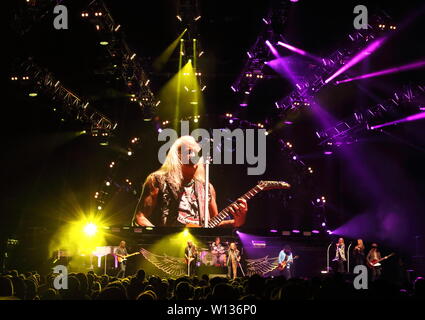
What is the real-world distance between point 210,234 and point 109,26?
783cm

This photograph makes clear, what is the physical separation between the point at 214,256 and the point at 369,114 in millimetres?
6921

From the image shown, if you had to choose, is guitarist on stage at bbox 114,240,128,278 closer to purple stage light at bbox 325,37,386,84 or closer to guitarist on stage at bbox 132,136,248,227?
guitarist on stage at bbox 132,136,248,227

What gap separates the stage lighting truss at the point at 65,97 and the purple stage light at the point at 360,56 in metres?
8.45

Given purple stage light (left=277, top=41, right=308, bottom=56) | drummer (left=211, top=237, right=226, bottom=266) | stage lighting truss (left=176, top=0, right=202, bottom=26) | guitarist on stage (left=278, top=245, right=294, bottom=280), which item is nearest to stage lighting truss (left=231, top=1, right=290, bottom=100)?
purple stage light (left=277, top=41, right=308, bottom=56)

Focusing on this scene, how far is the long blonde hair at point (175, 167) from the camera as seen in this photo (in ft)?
59.4

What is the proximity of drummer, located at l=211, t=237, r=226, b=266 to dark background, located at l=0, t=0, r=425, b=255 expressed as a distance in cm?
318

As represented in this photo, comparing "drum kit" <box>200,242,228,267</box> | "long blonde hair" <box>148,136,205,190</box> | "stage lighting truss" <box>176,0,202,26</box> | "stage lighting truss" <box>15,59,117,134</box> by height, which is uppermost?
"stage lighting truss" <box>176,0,202,26</box>

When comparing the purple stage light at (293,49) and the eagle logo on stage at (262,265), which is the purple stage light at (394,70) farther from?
the eagle logo on stage at (262,265)

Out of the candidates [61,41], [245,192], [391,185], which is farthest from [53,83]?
[391,185]

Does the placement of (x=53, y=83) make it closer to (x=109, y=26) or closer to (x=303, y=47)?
(x=109, y=26)

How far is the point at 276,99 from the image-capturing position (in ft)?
61.1

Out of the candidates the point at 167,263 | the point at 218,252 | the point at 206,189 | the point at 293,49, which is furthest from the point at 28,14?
the point at 206,189

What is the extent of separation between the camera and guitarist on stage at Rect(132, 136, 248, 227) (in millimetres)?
17562

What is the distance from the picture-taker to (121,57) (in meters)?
14.0
